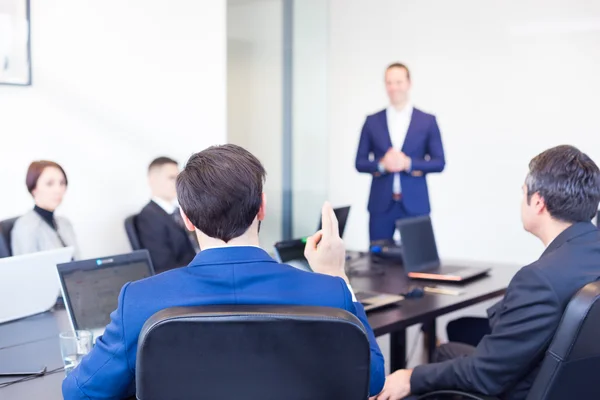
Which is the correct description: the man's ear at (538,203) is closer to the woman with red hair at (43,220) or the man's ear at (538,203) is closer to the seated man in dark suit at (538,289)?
the seated man in dark suit at (538,289)

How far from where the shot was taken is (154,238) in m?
4.16

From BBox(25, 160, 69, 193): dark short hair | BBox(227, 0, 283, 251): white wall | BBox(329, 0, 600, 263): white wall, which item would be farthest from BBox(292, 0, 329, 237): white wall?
BBox(25, 160, 69, 193): dark short hair

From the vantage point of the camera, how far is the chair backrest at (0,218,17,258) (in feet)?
11.3

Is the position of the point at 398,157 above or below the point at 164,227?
above

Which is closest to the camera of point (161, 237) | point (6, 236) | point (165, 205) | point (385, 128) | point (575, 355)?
point (575, 355)

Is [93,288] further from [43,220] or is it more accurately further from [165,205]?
[165,205]

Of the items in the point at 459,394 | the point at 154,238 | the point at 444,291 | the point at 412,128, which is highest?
the point at 412,128

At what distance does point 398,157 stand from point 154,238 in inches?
71.0

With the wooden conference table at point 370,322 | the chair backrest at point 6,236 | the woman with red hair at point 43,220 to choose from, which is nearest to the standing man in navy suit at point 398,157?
the wooden conference table at point 370,322

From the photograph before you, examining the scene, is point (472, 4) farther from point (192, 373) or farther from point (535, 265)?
point (192, 373)

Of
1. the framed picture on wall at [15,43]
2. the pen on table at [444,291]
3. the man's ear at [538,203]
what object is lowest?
the pen on table at [444,291]

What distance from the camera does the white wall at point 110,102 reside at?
4434 millimetres

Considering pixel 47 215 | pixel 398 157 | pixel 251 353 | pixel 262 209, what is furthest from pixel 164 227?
pixel 251 353

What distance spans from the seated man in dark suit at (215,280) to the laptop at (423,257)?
1835 mm
